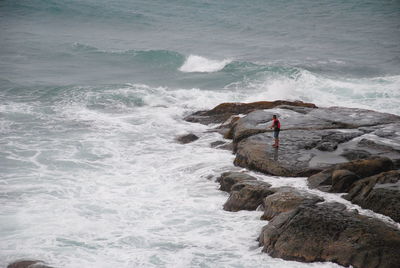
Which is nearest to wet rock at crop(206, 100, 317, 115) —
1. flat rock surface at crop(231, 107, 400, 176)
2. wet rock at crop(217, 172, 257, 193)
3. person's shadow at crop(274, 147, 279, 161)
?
flat rock surface at crop(231, 107, 400, 176)

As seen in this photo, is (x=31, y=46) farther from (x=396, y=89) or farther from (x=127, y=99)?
(x=396, y=89)

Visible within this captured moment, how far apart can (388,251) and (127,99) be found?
19180 mm

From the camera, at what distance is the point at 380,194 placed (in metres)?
11.2

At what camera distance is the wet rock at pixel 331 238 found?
9445mm

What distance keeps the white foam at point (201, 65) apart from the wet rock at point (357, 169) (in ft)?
71.1

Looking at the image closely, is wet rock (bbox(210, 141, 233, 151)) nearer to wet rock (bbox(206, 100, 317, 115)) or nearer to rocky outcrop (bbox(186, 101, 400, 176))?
rocky outcrop (bbox(186, 101, 400, 176))

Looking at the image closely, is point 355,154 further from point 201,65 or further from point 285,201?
point 201,65

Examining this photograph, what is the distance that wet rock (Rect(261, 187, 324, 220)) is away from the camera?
11.6 meters

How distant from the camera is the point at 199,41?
142 feet

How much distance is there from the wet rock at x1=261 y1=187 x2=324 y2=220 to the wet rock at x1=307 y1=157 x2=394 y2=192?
1148 millimetres

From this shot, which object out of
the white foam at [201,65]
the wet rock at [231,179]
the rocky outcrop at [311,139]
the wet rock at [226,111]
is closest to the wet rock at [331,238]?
the wet rock at [231,179]

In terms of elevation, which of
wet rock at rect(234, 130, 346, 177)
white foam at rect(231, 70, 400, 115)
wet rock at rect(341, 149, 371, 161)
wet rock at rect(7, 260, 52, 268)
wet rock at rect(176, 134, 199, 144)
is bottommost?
wet rock at rect(7, 260, 52, 268)

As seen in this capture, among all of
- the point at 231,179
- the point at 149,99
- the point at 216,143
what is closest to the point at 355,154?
the point at 231,179

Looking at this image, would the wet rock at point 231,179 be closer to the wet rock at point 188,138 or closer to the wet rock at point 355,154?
the wet rock at point 355,154
